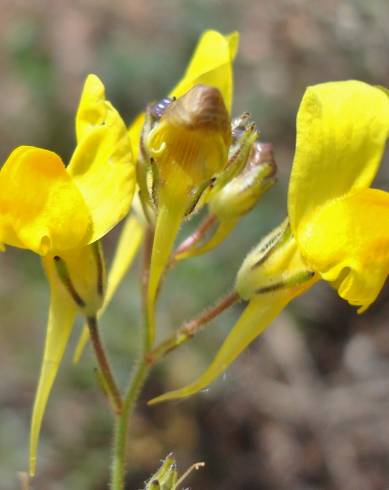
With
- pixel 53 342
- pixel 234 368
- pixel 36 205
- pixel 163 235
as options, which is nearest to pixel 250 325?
pixel 163 235

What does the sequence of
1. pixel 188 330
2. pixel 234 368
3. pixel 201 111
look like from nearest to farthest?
pixel 201 111
pixel 188 330
pixel 234 368

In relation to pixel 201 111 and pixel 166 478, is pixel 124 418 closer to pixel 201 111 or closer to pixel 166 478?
pixel 166 478

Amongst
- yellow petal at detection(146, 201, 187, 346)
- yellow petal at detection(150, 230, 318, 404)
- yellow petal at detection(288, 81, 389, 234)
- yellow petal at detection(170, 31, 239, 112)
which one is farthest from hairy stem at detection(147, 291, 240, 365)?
yellow petal at detection(170, 31, 239, 112)

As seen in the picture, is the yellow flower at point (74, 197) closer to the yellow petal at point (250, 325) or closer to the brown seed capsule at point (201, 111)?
the brown seed capsule at point (201, 111)

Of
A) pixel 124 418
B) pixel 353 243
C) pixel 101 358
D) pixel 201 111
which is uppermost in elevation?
pixel 201 111

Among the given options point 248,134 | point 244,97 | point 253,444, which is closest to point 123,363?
point 253,444

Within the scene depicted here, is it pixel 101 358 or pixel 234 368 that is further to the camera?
pixel 234 368
